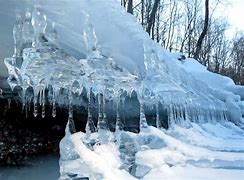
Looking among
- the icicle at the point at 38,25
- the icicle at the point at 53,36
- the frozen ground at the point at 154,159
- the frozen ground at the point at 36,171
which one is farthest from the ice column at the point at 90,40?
the frozen ground at the point at 36,171

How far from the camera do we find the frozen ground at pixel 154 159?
189 cm

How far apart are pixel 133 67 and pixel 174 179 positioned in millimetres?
1052

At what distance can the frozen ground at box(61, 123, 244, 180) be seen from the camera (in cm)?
189

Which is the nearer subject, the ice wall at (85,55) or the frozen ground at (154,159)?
the frozen ground at (154,159)

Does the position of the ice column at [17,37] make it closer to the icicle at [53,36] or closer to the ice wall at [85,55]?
the ice wall at [85,55]

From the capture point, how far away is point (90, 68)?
7.15 ft

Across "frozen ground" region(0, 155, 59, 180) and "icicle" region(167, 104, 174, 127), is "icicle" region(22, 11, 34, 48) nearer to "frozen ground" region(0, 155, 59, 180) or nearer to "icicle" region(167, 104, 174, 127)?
"frozen ground" region(0, 155, 59, 180)

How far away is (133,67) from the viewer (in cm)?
274

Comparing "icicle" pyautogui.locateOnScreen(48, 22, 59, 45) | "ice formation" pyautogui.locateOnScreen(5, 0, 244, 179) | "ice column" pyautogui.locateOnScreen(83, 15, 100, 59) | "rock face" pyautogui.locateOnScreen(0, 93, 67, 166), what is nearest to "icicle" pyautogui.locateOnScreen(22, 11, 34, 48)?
"ice formation" pyautogui.locateOnScreen(5, 0, 244, 179)

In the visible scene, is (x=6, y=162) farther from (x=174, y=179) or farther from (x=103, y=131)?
(x=174, y=179)

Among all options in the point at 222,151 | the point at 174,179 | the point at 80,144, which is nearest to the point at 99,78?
the point at 80,144

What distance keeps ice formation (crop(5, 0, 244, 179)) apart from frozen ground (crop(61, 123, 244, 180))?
0.03ft

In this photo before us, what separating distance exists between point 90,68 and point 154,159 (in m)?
0.63

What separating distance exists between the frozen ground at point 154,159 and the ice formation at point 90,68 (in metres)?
0.01
